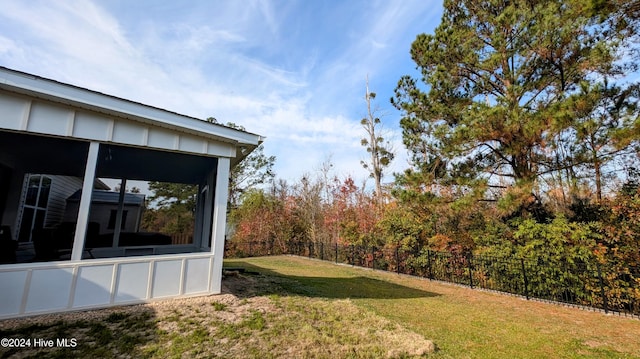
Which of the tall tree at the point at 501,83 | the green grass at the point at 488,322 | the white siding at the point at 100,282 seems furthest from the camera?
the tall tree at the point at 501,83

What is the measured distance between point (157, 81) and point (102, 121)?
6269mm

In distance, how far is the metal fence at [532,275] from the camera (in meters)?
6.16

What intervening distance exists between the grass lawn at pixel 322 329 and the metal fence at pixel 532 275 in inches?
29.9

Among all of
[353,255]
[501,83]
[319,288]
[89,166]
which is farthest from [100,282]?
[501,83]

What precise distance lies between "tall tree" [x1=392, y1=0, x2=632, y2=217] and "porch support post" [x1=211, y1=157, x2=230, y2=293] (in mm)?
6930

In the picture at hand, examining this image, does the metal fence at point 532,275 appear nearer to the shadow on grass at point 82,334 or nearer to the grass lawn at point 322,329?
the grass lawn at point 322,329

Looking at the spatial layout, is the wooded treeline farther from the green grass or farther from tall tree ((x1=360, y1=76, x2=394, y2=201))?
tall tree ((x1=360, y1=76, x2=394, y2=201))

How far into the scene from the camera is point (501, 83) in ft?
32.2

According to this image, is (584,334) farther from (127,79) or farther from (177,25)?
(127,79)

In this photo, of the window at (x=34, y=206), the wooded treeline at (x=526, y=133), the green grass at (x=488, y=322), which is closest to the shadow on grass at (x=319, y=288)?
the green grass at (x=488, y=322)

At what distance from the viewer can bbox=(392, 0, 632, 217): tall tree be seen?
7586 mm

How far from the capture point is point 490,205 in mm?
9773

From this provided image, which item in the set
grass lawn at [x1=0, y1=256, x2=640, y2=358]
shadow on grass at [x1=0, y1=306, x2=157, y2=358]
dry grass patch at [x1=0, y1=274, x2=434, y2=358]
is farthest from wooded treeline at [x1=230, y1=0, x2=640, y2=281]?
shadow on grass at [x1=0, y1=306, x2=157, y2=358]

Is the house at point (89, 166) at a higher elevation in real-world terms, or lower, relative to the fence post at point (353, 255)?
higher
